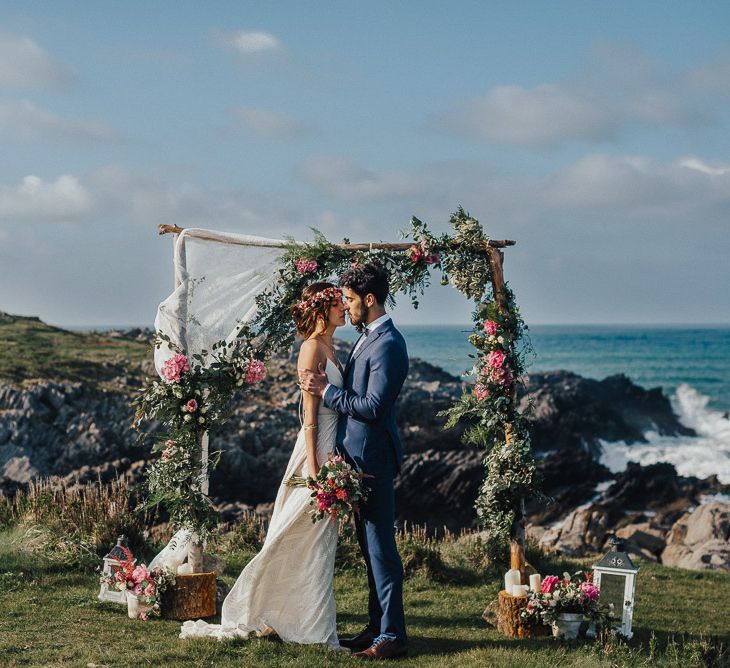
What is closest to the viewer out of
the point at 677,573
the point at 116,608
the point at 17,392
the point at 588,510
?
the point at 116,608

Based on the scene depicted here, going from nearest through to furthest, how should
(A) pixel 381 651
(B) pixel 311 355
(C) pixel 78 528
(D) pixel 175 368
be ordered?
(A) pixel 381 651 < (B) pixel 311 355 < (D) pixel 175 368 < (C) pixel 78 528

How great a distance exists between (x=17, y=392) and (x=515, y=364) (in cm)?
1879

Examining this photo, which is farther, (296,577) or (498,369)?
(498,369)

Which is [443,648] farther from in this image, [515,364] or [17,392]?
[17,392]

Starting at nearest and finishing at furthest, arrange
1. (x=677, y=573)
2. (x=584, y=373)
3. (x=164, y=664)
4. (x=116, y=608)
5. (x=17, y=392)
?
(x=164, y=664), (x=116, y=608), (x=677, y=573), (x=17, y=392), (x=584, y=373)

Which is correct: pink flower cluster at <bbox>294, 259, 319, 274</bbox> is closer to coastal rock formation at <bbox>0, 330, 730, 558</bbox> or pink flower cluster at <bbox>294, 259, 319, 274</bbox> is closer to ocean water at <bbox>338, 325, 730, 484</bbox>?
ocean water at <bbox>338, 325, 730, 484</bbox>

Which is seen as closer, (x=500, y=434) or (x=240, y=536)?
(x=500, y=434)

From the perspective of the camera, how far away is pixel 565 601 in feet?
23.2

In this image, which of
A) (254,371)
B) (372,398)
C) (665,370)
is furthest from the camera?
(665,370)

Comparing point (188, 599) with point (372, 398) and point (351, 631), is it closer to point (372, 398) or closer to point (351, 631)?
point (351, 631)

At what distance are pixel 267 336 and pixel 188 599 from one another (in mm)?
2300

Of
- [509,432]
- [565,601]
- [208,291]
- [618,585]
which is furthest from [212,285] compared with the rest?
[618,585]

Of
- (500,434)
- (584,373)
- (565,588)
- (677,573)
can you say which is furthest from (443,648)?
(584,373)

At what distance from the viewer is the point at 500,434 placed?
26.5 feet
